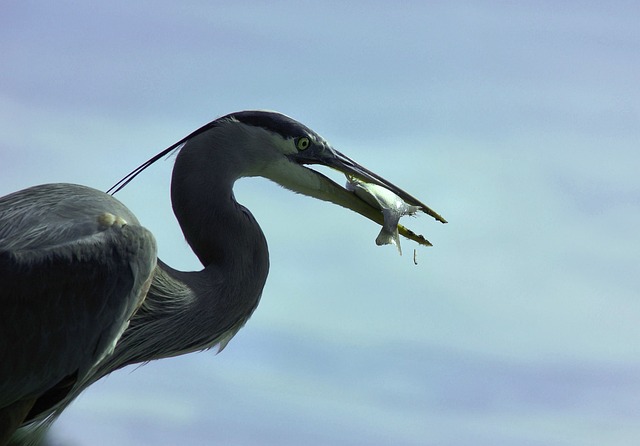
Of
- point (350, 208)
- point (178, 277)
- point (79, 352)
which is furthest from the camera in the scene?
point (350, 208)

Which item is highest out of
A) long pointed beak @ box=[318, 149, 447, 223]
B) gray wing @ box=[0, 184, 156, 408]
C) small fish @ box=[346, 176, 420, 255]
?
long pointed beak @ box=[318, 149, 447, 223]

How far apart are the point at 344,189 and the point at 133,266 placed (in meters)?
1.67

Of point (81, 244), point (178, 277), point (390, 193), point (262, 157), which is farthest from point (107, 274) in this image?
point (390, 193)

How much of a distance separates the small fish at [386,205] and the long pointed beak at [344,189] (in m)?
0.03

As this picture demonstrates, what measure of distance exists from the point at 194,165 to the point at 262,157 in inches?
20.1

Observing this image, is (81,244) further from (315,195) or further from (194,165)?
(315,195)

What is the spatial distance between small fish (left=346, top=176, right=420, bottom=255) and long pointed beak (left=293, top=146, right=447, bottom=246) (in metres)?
0.03

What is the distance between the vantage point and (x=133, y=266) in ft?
22.5

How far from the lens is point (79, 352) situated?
6809 millimetres

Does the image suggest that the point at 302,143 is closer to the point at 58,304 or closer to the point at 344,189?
the point at 344,189

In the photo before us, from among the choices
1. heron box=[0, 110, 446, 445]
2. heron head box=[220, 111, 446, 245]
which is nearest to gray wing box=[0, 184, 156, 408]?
heron box=[0, 110, 446, 445]

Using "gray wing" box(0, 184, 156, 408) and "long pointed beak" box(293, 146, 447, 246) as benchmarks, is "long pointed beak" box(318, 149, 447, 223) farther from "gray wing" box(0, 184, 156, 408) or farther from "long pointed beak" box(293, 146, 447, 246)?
"gray wing" box(0, 184, 156, 408)

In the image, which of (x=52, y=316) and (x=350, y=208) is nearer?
(x=52, y=316)

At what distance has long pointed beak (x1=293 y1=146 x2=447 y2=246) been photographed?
7.86m
